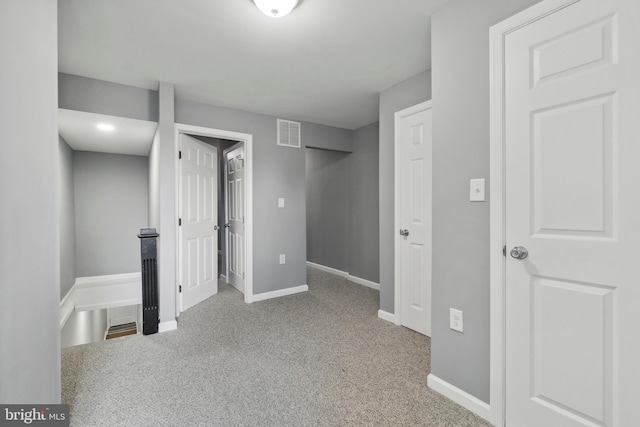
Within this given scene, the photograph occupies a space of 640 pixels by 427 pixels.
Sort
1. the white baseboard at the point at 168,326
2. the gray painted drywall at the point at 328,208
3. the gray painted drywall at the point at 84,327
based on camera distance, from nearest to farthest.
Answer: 1. the white baseboard at the point at 168,326
2. the gray painted drywall at the point at 84,327
3. the gray painted drywall at the point at 328,208

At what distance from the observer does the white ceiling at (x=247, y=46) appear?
72.6 inches

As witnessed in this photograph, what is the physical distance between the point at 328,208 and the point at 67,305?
4.04 meters

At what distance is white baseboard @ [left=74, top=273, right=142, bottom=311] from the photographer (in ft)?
15.0

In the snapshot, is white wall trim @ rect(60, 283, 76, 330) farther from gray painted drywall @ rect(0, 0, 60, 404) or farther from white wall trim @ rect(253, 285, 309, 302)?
gray painted drywall @ rect(0, 0, 60, 404)

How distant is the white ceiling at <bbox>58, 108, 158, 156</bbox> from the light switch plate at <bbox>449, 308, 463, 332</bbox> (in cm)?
324

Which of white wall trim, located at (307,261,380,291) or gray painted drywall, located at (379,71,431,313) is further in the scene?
white wall trim, located at (307,261,380,291)

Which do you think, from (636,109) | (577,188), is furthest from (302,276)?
(636,109)

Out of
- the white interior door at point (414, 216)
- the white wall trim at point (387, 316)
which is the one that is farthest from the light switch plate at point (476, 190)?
the white wall trim at point (387, 316)

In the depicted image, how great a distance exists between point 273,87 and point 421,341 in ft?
9.10

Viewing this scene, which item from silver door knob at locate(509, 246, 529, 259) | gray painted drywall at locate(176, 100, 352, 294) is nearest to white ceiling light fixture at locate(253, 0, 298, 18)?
silver door knob at locate(509, 246, 529, 259)

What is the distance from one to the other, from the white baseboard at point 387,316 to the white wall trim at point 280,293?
4.31 feet

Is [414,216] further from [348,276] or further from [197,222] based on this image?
[197,222]

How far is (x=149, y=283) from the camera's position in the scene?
2.80 m

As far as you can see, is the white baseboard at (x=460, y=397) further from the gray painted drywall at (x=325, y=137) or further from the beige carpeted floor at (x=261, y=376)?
the gray painted drywall at (x=325, y=137)
